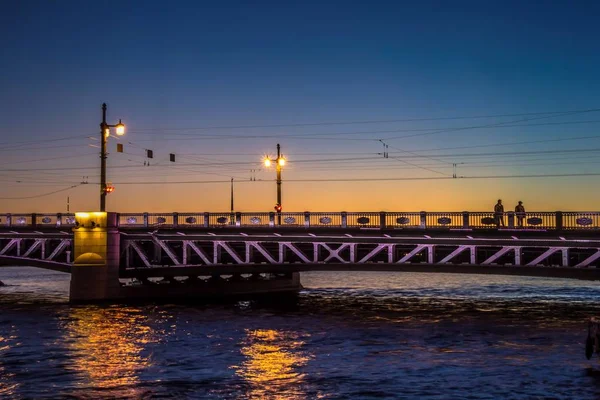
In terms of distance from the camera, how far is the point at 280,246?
5341 cm

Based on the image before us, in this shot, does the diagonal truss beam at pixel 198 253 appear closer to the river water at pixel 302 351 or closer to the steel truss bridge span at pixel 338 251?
the steel truss bridge span at pixel 338 251

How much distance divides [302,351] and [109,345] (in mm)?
8333

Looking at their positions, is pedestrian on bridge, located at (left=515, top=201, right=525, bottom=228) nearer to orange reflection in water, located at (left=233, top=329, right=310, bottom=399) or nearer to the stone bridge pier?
orange reflection in water, located at (left=233, top=329, right=310, bottom=399)

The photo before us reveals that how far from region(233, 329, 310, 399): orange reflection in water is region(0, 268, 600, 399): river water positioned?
45 mm

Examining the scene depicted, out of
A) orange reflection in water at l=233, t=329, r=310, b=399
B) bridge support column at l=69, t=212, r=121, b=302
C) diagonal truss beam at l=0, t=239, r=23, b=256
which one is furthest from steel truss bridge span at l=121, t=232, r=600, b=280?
orange reflection in water at l=233, t=329, r=310, b=399

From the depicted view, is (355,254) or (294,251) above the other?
(294,251)

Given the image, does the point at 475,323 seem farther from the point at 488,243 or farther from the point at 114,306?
the point at 114,306

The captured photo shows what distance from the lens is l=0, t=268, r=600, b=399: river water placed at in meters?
26.6

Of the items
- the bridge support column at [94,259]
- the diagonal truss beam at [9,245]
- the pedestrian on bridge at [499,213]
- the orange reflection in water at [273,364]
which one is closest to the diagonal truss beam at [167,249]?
the bridge support column at [94,259]

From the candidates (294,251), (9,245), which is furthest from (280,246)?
(9,245)

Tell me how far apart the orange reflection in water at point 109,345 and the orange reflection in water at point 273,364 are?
12.4 ft

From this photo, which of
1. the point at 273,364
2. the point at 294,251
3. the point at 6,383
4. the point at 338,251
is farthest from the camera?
the point at 294,251

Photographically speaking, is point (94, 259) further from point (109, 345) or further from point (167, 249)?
point (109, 345)

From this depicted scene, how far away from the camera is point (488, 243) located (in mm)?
45969
